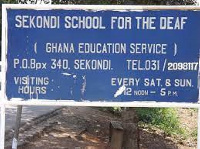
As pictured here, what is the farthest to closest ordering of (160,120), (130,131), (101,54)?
(160,120) → (130,131) → (101,54)

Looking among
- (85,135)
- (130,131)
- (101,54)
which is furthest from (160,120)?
(101,54)

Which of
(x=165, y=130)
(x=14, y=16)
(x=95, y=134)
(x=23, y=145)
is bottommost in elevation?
(x=165, y=130)

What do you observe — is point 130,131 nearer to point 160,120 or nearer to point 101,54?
point 101,54

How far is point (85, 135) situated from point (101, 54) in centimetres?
579

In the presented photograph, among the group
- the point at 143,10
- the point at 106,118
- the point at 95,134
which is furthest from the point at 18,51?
the point at 106,118

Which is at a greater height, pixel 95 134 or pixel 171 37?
pixel 171 37

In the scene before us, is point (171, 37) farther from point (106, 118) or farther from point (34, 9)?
point (106, 118)

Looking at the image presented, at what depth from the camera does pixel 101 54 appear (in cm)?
428

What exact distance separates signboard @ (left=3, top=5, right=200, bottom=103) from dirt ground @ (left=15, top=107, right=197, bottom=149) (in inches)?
143

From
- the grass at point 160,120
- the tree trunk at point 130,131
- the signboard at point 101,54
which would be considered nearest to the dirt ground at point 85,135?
the grass at point 160,120

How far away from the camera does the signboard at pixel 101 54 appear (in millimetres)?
4242

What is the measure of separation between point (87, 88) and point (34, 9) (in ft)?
2.82

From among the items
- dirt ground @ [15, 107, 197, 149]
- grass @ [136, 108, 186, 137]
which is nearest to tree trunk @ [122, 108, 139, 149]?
dirt ground @ [15, 107, 197, 149]

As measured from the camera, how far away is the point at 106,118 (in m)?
12.6
